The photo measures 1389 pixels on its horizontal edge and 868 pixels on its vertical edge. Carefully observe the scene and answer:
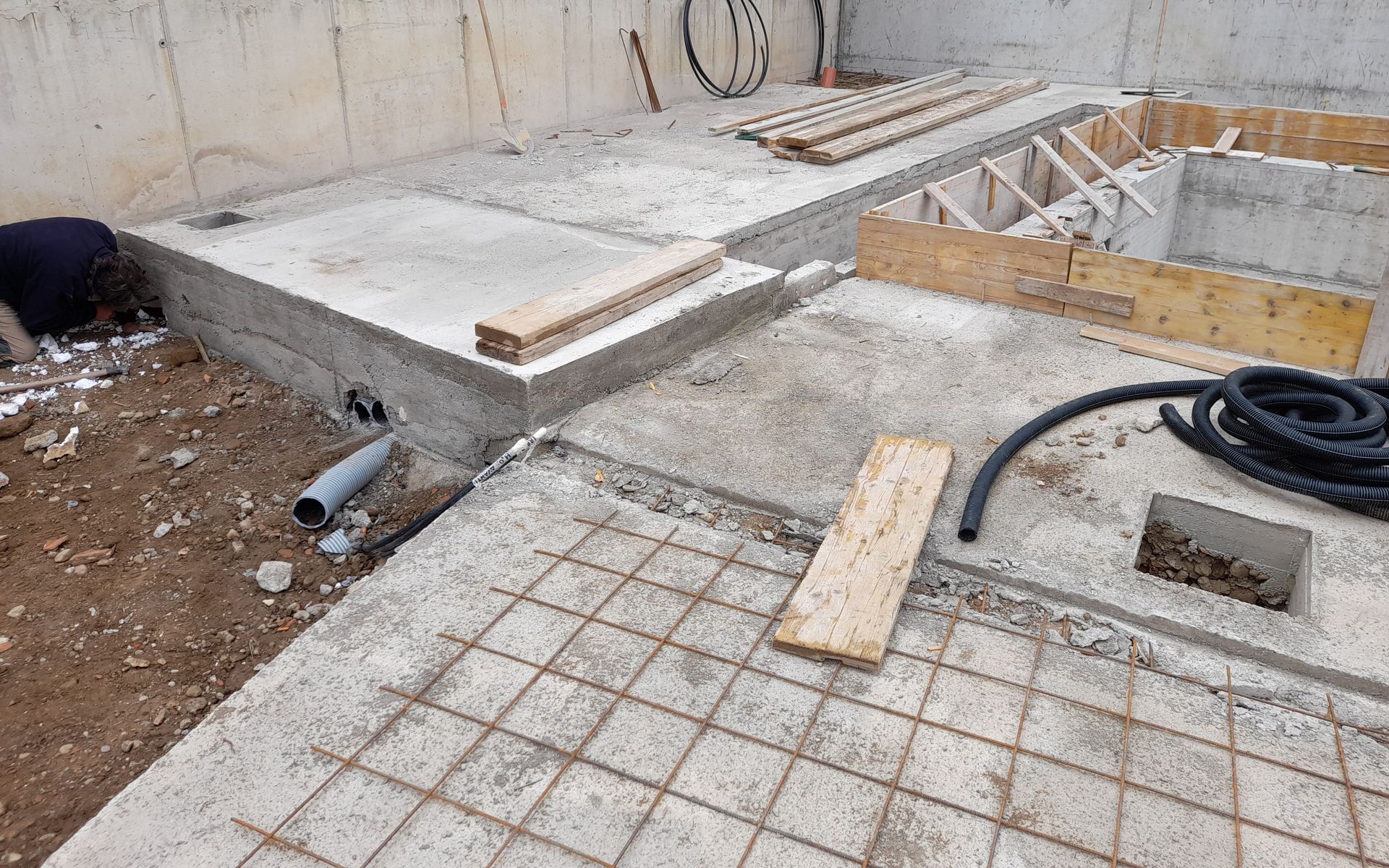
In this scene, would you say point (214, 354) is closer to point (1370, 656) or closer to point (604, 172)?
point (604, 172)

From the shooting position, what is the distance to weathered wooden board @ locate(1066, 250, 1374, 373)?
496cm

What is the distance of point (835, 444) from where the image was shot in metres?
4.11

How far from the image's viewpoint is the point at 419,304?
492cm

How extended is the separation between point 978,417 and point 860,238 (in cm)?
218

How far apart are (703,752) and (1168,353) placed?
145 inches

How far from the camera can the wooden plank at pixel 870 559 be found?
2.95m

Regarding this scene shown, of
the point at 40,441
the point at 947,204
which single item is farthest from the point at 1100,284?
the point at 40,441

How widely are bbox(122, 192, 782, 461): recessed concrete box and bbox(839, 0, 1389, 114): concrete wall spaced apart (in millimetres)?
9425

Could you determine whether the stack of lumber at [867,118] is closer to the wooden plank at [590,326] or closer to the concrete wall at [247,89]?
the concrete wall at [247,89]

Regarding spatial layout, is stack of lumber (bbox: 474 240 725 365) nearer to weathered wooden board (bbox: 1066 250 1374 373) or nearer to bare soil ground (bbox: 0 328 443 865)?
bare soil ground (bbox: 0 328 443 865)

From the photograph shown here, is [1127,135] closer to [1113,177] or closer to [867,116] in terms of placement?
[1113,177]

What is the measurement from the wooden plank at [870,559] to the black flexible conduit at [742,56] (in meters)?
8.63

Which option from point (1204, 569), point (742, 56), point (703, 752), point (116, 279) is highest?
point (742, 56)

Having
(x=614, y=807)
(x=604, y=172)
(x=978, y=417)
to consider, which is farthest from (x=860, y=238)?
(x=614, y=807)
